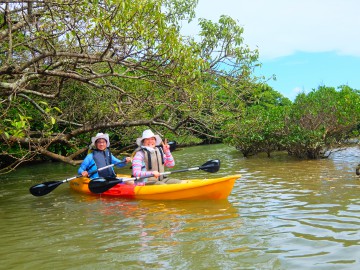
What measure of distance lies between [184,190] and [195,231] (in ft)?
6.50

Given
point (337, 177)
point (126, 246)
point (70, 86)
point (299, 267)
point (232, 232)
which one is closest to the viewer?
point (299, 267)

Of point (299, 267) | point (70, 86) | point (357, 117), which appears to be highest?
point (70, 86)

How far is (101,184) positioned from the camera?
711cm

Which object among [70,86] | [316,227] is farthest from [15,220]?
[70,86]

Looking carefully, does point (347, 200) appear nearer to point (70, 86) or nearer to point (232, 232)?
point (232, 232)

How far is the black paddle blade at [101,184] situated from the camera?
7.11m

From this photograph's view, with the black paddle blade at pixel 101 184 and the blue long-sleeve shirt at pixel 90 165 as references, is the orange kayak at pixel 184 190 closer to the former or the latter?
the black paddle blade at pixel 101 184

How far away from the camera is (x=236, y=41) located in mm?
10117

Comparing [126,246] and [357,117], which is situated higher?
[357,117]

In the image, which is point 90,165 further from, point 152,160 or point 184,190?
point 184,190

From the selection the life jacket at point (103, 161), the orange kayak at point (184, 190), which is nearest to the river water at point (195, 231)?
the orange kayak at point (184, 190)

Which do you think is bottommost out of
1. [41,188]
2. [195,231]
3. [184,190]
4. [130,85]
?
[195,231]

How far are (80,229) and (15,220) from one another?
1490 millimetres

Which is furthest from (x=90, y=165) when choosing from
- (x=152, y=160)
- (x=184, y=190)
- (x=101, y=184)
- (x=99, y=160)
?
(x=184, y=190)
